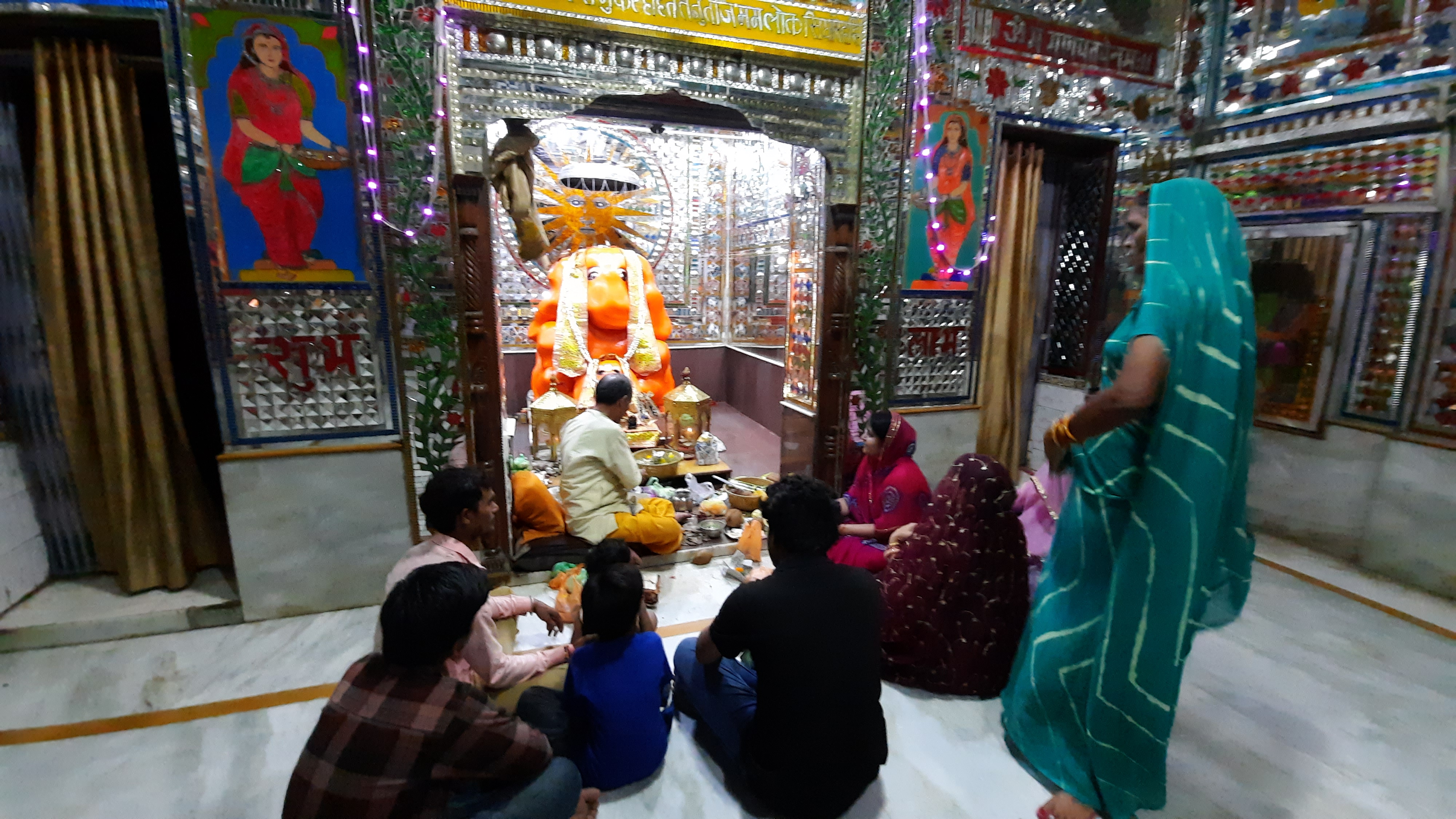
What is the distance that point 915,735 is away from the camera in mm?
2326

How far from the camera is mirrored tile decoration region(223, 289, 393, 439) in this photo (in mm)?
2805

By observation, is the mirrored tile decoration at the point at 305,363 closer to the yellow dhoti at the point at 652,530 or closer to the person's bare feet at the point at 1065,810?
the yellow dhoti at the point at 652,530

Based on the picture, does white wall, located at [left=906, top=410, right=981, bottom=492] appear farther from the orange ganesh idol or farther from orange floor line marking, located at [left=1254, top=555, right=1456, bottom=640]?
the orange ganesh idol

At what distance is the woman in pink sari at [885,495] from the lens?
119 inches

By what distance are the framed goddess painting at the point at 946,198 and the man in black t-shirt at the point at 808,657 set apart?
2.50 metres

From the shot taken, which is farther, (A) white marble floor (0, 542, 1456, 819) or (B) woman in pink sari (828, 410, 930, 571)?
(B) woman in pink sari (828, 410, 930, 571)

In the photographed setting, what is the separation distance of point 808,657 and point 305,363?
8.41 feet

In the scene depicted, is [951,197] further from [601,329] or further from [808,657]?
[601,329]

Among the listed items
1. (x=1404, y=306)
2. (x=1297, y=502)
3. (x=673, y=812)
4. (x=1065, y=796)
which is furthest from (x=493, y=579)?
(x=1404, y=306)

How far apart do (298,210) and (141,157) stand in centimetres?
74

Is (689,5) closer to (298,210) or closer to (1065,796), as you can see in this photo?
(298,210)

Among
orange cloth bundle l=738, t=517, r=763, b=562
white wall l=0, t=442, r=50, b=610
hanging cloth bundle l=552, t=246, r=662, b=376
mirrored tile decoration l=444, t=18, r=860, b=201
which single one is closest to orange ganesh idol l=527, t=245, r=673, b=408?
hanging cloth bundle l=552, t=246, r=662, b=376

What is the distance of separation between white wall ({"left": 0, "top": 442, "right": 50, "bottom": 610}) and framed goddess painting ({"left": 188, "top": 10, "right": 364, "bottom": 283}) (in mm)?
1402

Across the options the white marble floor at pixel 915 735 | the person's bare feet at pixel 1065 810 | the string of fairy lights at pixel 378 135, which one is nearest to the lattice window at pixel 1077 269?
the white marble floor at pixel 915 735
